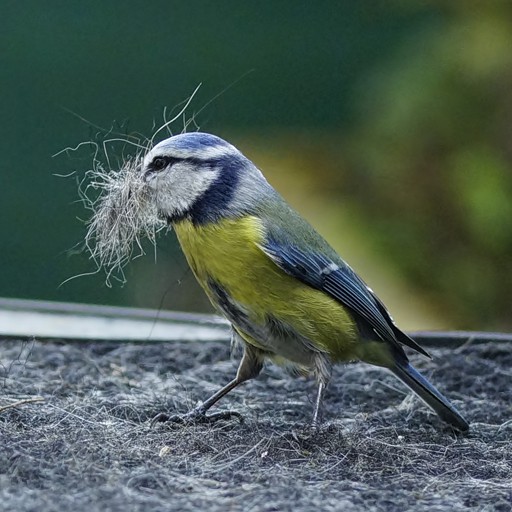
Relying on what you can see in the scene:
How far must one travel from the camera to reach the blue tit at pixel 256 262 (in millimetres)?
3141

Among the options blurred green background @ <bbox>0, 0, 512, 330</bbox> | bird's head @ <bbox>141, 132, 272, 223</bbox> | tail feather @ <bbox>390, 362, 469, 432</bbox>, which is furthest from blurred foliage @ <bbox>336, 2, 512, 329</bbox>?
bird's head @ <bbox>141, 132, 272, 223</bbox>

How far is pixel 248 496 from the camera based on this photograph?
8.16 feet

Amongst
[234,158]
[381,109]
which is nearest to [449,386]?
[234,158]

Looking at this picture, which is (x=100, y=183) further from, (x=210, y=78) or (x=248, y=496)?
(x=210, y=78)

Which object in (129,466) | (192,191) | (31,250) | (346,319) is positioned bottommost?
(31,250)

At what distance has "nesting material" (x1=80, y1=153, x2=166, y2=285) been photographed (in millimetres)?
3316

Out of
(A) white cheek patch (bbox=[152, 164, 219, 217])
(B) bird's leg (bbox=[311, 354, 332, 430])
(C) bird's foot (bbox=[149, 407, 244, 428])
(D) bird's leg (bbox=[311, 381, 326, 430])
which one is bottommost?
(C) bird's foot (bbox=[149, 407, 244, 428])

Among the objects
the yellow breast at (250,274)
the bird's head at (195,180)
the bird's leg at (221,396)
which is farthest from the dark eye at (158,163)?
the bird's leg at (221,396)

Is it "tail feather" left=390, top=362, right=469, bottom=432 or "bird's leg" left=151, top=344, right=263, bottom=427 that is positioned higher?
"tail feather" left=390, top=362, right=469, bottom=432

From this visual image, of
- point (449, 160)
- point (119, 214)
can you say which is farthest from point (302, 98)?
point (119, 214)

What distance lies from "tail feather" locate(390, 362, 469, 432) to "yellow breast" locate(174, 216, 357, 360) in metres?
0.42

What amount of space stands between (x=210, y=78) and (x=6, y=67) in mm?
1222

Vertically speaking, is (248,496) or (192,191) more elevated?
(192,191)

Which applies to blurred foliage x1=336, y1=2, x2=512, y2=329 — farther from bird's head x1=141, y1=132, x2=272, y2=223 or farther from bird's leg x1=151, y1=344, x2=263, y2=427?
bird's head x1=141, y1=132, x2=272, y2=223
